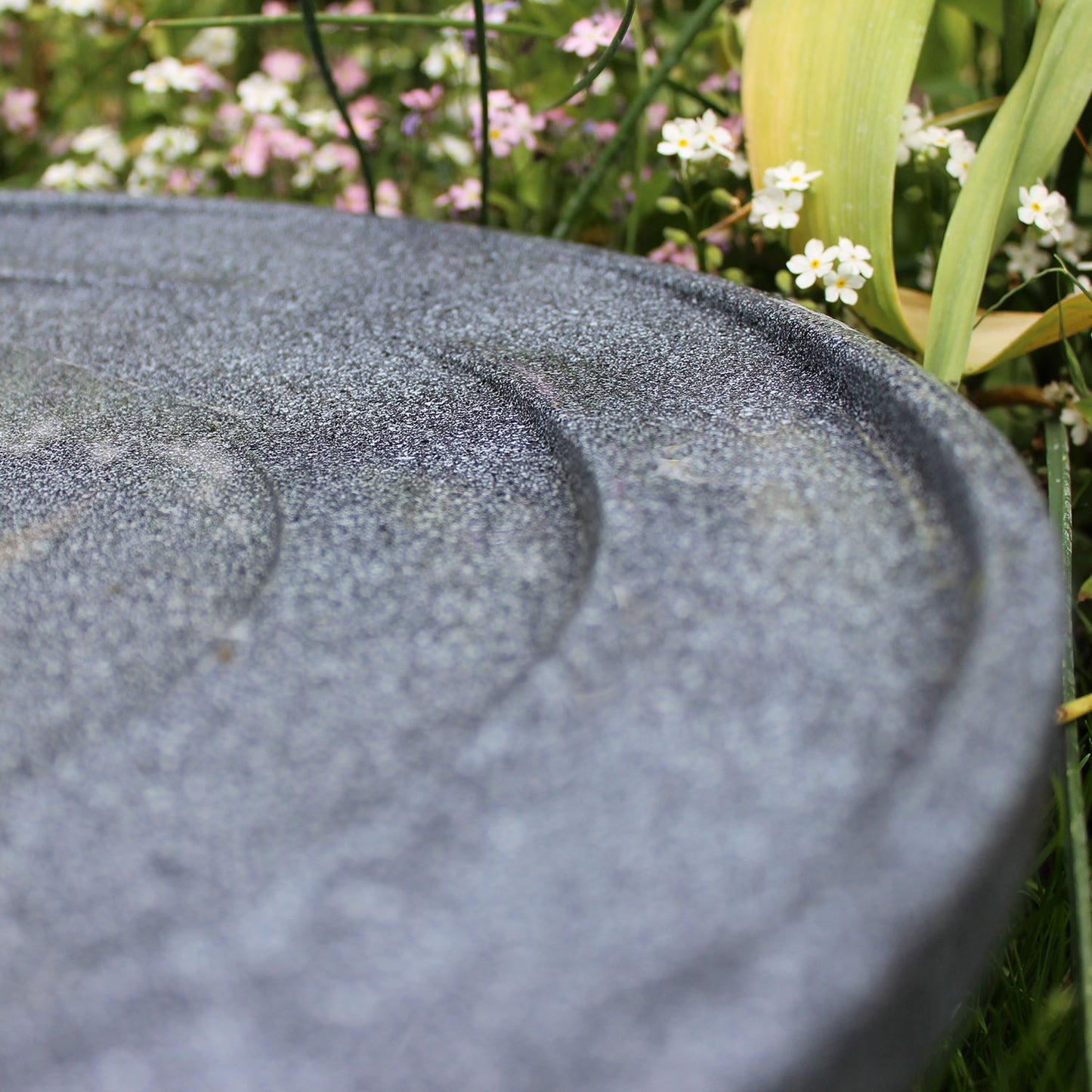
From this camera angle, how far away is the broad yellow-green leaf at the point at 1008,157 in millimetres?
724

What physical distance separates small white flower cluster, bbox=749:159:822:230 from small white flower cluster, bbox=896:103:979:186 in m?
0.09

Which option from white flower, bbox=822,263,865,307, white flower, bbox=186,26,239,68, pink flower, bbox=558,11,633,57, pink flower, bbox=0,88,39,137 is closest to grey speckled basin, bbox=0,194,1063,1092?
white flower, bbox=822,263,865,307

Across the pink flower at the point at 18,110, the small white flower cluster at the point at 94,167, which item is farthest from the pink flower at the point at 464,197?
the pink flower at the point at 18,110

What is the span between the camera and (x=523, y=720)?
0.43 meters

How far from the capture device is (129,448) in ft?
2.22

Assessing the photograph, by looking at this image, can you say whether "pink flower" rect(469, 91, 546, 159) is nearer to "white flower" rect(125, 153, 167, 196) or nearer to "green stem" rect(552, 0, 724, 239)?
"green stem" rect(552, 0, 724, 239)

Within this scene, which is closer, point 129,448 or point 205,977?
point 205,977

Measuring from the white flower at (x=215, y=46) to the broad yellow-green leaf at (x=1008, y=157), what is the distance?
119 centimetres

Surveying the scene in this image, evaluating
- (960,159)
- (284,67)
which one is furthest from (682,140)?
(284,67)

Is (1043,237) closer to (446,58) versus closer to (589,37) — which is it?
(589,37)

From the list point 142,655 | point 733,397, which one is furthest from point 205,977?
point 733,397

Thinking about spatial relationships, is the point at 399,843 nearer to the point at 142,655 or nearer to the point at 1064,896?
the point at 142,655

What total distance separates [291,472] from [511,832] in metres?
0.34

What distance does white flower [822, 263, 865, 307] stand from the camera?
0.79m
